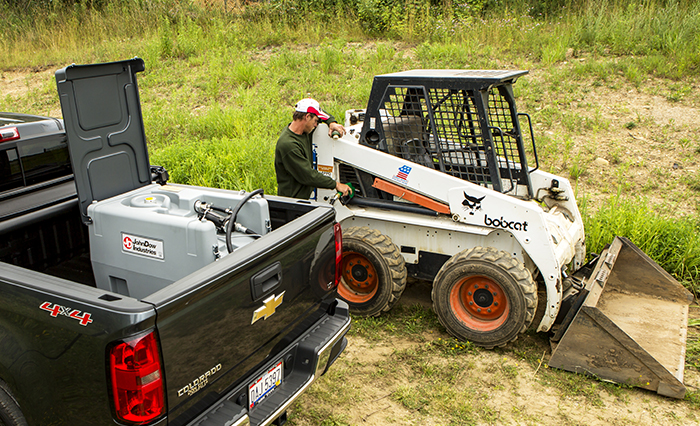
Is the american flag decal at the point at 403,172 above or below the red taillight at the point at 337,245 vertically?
above

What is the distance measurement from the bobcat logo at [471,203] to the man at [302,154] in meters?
1.06

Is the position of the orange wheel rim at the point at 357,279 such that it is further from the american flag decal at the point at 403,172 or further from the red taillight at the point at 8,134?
the red taillight at the point at 8,134

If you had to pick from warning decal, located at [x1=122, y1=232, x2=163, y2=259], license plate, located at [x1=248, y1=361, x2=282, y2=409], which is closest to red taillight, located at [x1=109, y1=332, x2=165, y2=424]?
license plate, located at [x1=248, y1=361, x2=282, y2=409]

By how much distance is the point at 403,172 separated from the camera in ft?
15.0

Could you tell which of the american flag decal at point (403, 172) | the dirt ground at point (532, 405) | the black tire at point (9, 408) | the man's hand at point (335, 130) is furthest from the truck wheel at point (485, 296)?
the black tire at point (9, 408)

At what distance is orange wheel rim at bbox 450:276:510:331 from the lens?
14.3ft

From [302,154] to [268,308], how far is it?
7.24 ft

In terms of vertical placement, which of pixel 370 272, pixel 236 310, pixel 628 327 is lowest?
pixel 628 327

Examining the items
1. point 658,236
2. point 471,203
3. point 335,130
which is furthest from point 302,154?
point 658,236

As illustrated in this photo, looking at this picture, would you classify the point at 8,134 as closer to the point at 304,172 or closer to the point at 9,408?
the point at 9,408

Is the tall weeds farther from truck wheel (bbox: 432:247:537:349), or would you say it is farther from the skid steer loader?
truck wheel (bbox: 432:247:537:349)

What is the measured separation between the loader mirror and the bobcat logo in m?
0.95

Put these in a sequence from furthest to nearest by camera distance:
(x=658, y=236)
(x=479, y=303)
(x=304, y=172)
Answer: (x=658, y=236), (x=304, y=172), (x=479, y=303)

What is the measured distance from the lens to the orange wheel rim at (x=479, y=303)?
4367mm
